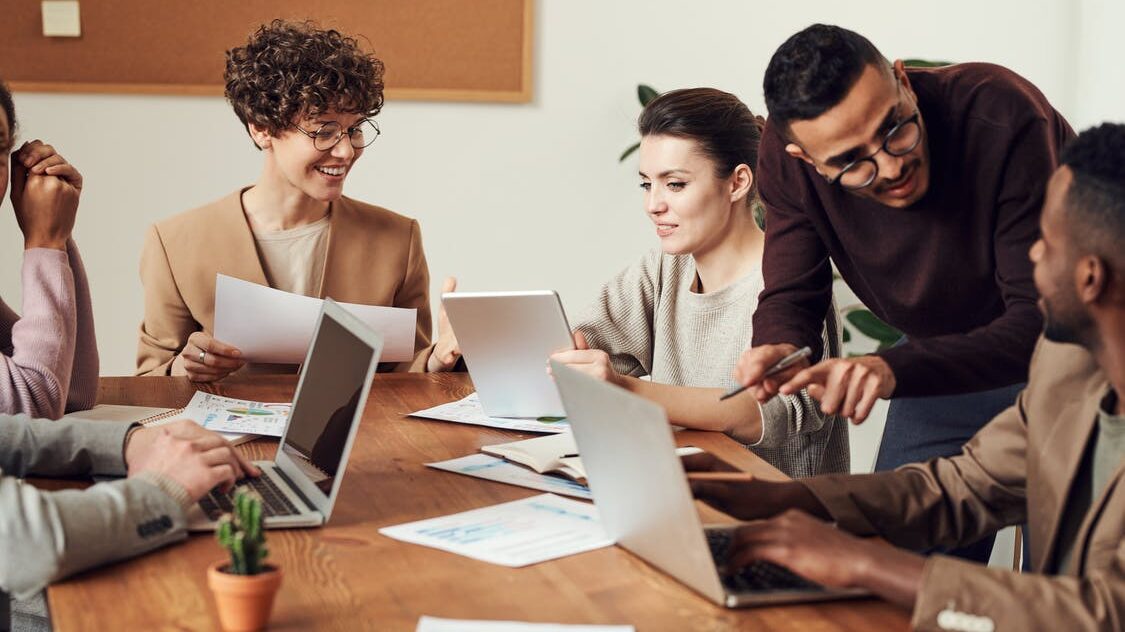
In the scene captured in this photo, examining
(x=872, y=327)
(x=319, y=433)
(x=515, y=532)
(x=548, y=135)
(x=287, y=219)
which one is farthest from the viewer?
(x=548, y=135)

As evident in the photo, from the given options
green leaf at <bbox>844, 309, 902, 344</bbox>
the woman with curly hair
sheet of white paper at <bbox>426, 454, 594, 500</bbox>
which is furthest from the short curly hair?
green leaf at <bbox>844, 309, 902, 344</bbox>

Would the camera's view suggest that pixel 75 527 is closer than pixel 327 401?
Yes

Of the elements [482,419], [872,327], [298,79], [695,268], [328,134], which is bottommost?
[872,327]

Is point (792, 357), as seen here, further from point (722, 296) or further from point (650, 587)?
point (722, 296)

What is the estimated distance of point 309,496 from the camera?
1.51 meters

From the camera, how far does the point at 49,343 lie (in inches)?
76.1

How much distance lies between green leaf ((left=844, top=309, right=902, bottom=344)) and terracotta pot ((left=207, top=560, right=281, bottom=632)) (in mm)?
2849

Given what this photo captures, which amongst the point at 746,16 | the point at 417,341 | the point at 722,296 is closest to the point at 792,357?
the point at 722,296

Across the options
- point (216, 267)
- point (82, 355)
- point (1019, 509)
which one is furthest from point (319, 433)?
point (216, 267)

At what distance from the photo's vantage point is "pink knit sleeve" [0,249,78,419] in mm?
1869

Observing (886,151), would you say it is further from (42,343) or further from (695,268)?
(42,343)

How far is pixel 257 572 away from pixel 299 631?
68mm

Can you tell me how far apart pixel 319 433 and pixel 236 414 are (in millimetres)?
552

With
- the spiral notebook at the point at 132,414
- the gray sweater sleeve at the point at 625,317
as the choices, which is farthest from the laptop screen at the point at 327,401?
the gray sweater sleeve at the point at 625,317
